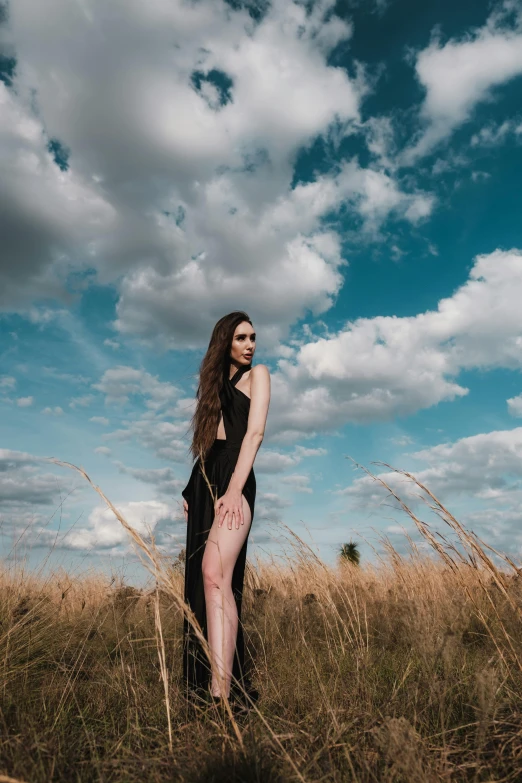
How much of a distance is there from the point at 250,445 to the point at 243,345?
2.69 feet

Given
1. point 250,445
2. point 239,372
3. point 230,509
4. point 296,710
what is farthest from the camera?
point 239,372

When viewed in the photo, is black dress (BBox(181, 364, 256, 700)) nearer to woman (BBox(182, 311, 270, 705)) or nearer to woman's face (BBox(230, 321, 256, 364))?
woman (BBox(182, 311, 270, 705))

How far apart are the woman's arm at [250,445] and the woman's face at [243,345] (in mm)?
292

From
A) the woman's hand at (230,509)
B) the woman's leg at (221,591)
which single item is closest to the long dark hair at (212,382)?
the woman's hand at (230,509)

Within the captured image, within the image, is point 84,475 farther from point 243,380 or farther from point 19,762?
point 243,380

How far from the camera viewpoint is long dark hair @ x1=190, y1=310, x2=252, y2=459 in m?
3.39

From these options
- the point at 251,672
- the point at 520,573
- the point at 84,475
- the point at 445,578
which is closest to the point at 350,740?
the point at 520,573

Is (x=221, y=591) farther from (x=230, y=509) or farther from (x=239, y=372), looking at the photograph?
(x=239, y=372)

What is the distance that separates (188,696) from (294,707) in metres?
0.58

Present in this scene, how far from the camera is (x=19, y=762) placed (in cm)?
159

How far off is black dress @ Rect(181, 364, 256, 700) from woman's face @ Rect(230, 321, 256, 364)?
12 centimetres

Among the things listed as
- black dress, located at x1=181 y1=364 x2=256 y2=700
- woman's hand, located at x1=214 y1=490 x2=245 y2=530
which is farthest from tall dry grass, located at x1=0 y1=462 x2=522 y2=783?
woman's hand, located at x1=214 y1=490 x2=245 y2=530

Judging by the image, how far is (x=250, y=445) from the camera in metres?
3.02

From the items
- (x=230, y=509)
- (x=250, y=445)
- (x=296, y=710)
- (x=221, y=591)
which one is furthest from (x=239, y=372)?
(x=296, y=710)
